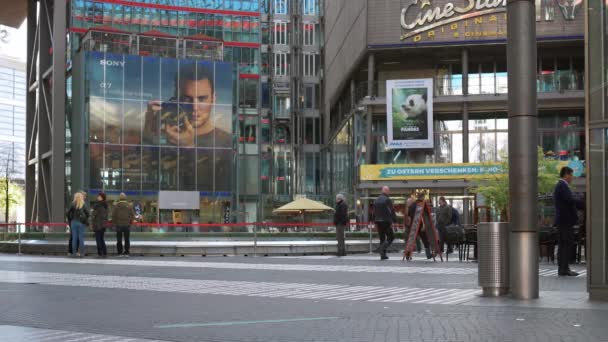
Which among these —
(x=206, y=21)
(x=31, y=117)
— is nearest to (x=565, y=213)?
(x=206, y=21)

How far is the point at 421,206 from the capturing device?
67.1ft

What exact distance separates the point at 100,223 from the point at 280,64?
63660 millimetres

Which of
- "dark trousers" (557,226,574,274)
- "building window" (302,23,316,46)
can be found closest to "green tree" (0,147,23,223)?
"building window" (302,23,316,46)

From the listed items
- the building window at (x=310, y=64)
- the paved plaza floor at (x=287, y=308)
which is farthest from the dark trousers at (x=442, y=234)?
the building window at (x=310, y=64)

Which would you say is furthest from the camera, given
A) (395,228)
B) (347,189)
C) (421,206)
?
(347,189)

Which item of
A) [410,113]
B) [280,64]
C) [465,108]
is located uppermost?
[280,64]

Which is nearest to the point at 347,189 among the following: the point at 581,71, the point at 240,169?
the point at 240,169

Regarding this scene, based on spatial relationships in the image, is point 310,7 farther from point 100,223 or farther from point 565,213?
point 565,213

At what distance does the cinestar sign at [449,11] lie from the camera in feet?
168

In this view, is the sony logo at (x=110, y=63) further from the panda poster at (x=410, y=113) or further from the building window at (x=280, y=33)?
the building window at (x=280, y=33)

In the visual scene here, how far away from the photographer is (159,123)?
5584 cm

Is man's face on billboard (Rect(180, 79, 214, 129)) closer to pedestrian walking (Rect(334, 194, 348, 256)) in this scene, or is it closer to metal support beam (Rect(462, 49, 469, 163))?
metal support beam (Rect(462, 49, 469, 163))

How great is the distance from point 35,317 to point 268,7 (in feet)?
258

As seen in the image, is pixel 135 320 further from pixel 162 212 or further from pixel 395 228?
pixel 162 212
